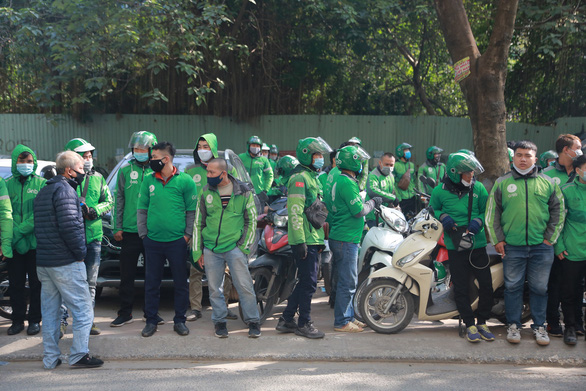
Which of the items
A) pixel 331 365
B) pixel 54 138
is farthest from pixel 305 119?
pixel 331 365

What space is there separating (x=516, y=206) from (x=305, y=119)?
1033 cm

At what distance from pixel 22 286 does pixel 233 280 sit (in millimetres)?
2367

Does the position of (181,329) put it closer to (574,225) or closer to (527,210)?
(527,210)

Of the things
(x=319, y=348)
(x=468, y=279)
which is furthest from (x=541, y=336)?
(x=319, y=348)

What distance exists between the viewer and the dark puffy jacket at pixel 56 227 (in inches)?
204

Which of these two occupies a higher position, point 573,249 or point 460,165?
point 460,165

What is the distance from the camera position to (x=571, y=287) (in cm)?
582

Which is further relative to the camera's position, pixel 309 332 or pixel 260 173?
pixel 260 173

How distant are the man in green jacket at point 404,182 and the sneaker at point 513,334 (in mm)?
5205

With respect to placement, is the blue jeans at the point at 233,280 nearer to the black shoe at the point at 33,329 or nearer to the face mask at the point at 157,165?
the face mask at the point at 157,165

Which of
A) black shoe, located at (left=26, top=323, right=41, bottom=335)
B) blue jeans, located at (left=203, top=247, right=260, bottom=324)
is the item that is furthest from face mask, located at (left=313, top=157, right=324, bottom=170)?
black shoe, located at (left=26, top=323, right=41, bottom=335)

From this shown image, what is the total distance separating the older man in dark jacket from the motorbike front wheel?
2728 millimetres

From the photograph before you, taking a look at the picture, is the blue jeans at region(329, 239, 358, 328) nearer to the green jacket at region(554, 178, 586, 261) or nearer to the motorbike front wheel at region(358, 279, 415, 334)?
the motorbike front wheel at region(358, 279, 415, 334)

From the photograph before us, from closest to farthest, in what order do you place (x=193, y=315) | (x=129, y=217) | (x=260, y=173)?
(x=129, y=217), (x=193, y=315), (x=260, y=173)
